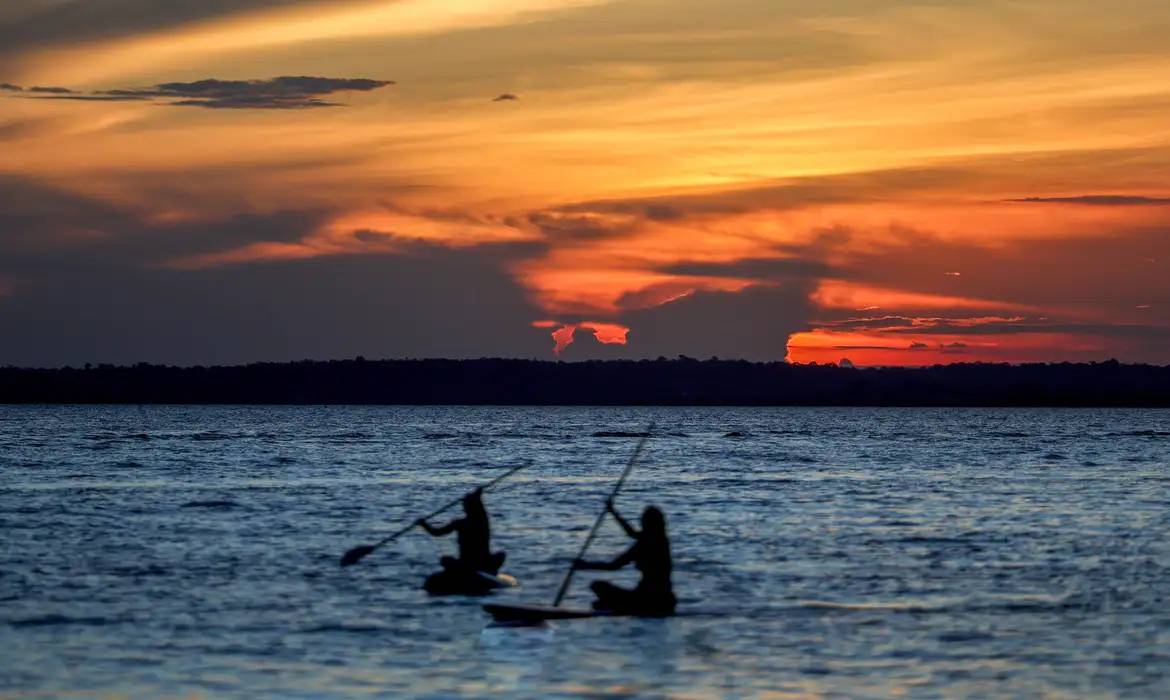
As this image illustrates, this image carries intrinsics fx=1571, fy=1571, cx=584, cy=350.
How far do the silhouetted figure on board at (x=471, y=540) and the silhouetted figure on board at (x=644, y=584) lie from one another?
3411 mm

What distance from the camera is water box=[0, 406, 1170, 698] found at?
20656 millimetres

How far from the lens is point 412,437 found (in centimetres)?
13888

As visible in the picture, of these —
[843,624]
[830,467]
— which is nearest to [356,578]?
[843,624]

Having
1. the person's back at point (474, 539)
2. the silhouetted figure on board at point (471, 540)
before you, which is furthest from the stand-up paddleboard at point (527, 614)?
the person's back at point (474, 539)

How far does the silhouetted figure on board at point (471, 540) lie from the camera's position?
92.9ft

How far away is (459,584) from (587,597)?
248 centimetres

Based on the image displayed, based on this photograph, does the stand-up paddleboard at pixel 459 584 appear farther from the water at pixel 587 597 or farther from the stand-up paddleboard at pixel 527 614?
the stand-up paddleboard at pixel 527 614

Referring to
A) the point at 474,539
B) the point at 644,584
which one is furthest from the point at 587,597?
the point at 644,584

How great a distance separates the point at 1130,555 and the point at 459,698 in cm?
2273

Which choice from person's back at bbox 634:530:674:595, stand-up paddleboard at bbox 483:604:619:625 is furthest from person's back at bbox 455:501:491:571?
person's back at bbox 634:530:674:595

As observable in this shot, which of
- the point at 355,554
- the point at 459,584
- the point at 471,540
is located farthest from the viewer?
the point at 355,554

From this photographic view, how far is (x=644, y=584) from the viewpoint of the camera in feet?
83.7

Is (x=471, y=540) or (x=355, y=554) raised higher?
(x=471, y=540)

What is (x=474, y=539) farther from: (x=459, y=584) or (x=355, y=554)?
(x=355, y=554)
